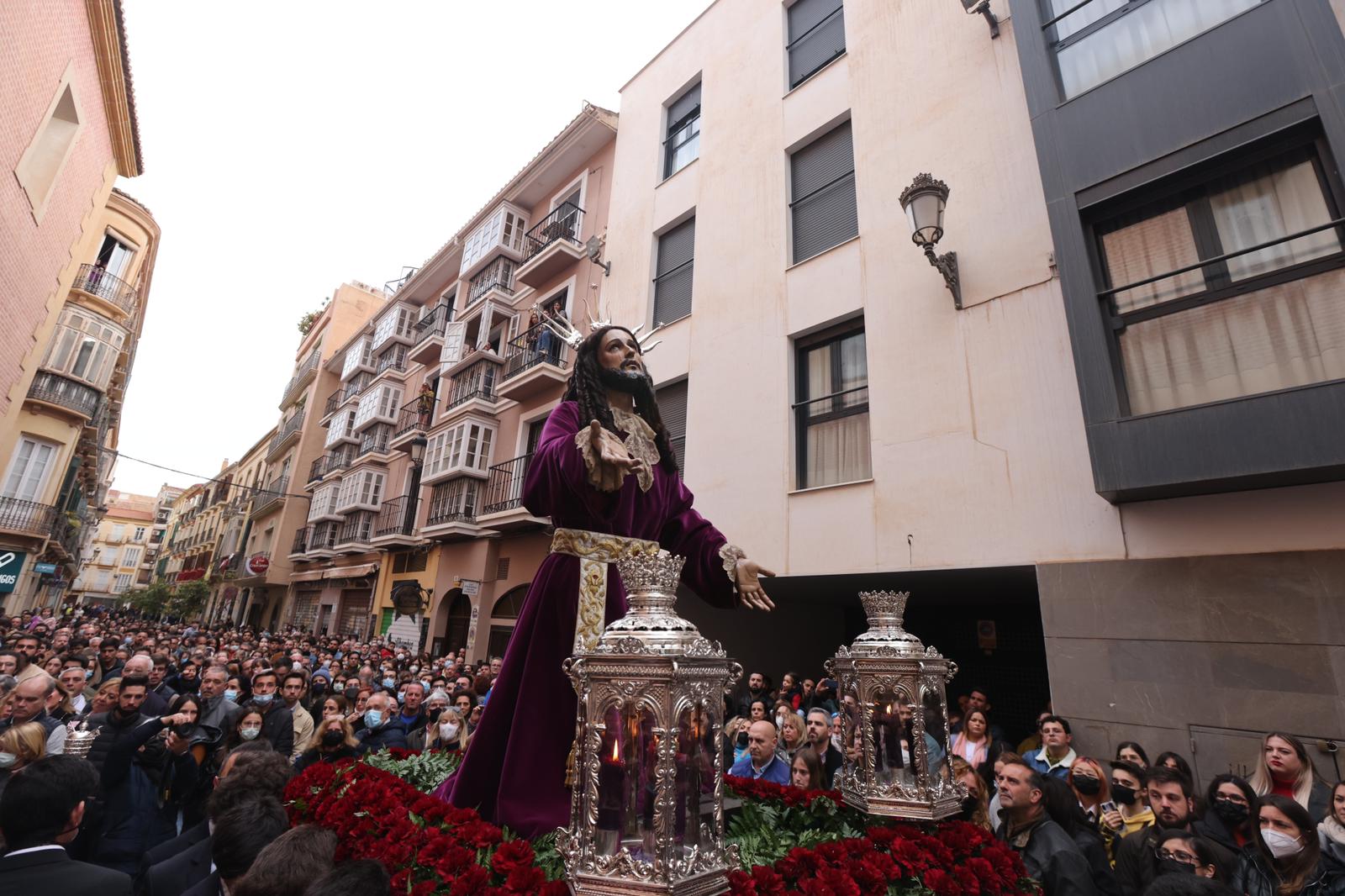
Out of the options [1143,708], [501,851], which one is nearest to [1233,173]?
[1143,708]

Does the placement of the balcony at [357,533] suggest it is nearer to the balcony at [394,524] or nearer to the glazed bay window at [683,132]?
A: the balcony at [394,524]

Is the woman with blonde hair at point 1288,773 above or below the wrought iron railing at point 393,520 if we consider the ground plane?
below

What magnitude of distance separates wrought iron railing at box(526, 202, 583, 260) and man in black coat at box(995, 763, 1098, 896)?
1381 cm

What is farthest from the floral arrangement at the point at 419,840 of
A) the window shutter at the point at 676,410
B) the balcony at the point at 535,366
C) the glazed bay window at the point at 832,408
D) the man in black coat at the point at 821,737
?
the balcony at the point at 535,366

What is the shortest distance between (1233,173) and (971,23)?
12.6 feet

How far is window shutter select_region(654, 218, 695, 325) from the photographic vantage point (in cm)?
1114

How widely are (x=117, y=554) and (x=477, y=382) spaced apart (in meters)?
62.6

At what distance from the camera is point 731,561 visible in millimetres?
2674

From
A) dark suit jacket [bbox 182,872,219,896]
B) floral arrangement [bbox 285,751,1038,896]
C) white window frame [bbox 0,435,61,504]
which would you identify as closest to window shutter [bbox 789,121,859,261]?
floral arrangement [bbox 285,751,1038,896]

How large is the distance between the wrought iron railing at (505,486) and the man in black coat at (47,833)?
11212mm

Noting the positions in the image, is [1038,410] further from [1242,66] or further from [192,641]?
[192,641]

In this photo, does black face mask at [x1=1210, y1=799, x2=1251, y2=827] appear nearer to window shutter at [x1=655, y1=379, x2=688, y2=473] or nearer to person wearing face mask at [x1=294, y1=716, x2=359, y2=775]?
person wearing face mask at [x1=294, y1=716, x2=359, y2=775]

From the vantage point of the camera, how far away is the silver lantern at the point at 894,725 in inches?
95.4

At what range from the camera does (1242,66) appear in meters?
5.38
